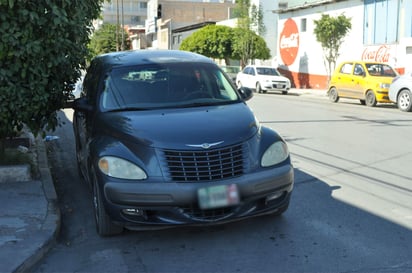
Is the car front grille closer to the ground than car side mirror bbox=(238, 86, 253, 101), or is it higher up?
closer to the ground

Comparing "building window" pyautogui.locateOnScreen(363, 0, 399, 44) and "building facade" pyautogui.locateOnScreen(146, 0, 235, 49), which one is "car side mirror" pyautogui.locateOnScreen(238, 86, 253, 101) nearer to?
"building window" pyautogui.locateOnScreen(363, 0, 399, 44)

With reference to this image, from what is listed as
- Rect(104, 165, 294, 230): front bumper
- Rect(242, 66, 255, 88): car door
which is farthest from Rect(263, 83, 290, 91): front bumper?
Rect(104, 165, 294, 230): front bumper

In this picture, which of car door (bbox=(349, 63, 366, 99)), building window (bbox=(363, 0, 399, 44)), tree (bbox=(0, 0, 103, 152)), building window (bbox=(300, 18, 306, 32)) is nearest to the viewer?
tree (bbox=(0, 0, 103, 152))

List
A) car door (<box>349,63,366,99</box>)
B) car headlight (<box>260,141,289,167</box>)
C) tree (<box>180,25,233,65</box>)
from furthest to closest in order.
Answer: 1. tree (<box>180,25,233,65</box>)
2. car door (<box>349,63,366,99</box>)
3. car headlight (<box>260,141,289,167</box>)

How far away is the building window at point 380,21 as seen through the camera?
2557 cm

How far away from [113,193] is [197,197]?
0.74m

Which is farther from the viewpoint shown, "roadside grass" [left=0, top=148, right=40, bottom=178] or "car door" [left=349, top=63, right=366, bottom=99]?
"car door" [left=349, top=63, right=366, bottom=99]

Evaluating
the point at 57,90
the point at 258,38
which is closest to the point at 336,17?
the point at 258,38

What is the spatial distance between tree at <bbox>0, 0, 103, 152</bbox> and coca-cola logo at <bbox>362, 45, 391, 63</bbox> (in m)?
21.4

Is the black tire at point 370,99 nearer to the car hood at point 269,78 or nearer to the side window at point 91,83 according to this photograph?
the car hood at point 269,78

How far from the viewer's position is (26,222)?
5383 millimetres

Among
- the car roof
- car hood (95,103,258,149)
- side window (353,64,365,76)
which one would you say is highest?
the car roof

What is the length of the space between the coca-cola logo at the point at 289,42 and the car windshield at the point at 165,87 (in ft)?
94.6

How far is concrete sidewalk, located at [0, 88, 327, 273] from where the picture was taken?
4496mm
